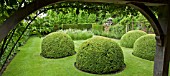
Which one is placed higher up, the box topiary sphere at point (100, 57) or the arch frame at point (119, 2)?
the arch frame at point (119, 2)

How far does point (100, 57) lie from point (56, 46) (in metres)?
2.18

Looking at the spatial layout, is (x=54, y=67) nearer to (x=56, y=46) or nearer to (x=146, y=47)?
(x=56, y=46)

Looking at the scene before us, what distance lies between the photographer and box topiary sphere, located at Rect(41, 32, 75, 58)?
670cm

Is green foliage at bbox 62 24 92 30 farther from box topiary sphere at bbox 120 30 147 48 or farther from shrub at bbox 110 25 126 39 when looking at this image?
box topiary sphere at bbox 120 30 147 48

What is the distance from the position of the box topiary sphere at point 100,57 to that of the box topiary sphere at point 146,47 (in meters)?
1.90

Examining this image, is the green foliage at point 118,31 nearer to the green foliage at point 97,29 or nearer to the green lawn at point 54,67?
the green foliage at point 97,29

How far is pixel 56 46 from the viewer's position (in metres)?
6.68

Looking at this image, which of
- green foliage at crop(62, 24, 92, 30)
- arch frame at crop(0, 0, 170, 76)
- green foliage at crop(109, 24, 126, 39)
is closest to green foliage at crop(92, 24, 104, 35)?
green foliage at crop(62, 24, 92, 30)

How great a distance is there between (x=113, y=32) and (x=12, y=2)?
1196 cm

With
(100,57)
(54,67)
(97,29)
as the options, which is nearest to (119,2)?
(100,57)

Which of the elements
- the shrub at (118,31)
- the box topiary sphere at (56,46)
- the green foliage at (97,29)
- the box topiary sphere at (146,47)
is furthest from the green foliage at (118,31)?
the box topiary sphere at (56,46)

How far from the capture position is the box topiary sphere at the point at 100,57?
5191mm

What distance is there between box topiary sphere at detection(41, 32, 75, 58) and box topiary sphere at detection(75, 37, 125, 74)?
148cm

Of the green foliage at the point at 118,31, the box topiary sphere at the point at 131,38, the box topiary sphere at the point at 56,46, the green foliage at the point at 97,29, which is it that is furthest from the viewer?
the green foliage at the point at 97,29
